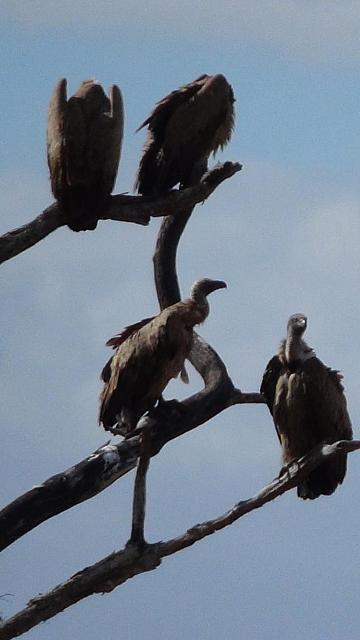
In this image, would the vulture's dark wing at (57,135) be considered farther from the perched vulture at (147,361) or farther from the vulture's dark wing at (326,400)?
the vulture's dark wing at (326,400)

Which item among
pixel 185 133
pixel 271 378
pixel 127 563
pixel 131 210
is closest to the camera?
pixel 127 563

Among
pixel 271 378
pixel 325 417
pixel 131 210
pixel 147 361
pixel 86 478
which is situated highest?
pixel 131 210

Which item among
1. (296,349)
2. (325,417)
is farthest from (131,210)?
(325,417)

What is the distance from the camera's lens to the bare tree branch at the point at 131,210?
487 inches

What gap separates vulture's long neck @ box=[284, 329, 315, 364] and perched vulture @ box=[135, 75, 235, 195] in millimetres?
1688

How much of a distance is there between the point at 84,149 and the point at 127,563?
278cm

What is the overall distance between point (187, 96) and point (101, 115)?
135 cm

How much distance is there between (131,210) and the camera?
12883 mm

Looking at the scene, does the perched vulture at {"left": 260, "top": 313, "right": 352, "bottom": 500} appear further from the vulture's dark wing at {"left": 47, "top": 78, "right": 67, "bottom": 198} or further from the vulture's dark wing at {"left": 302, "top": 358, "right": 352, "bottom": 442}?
the vulture's dark wing at {"left": 47, "top": 78, "right": 67, "bottom": 198}

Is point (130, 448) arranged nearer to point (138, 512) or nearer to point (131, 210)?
point (138, 512)

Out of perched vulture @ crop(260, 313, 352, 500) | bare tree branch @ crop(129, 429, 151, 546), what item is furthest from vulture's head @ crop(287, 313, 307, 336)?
bare tree branch @ crop(129, 429, 151, 546)

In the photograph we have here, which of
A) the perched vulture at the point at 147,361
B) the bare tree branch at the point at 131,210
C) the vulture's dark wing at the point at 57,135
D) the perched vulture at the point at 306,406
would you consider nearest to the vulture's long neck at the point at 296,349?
the perched vulture at the point at 306,406

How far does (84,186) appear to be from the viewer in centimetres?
1277

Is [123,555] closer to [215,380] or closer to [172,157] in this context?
[215,380]
